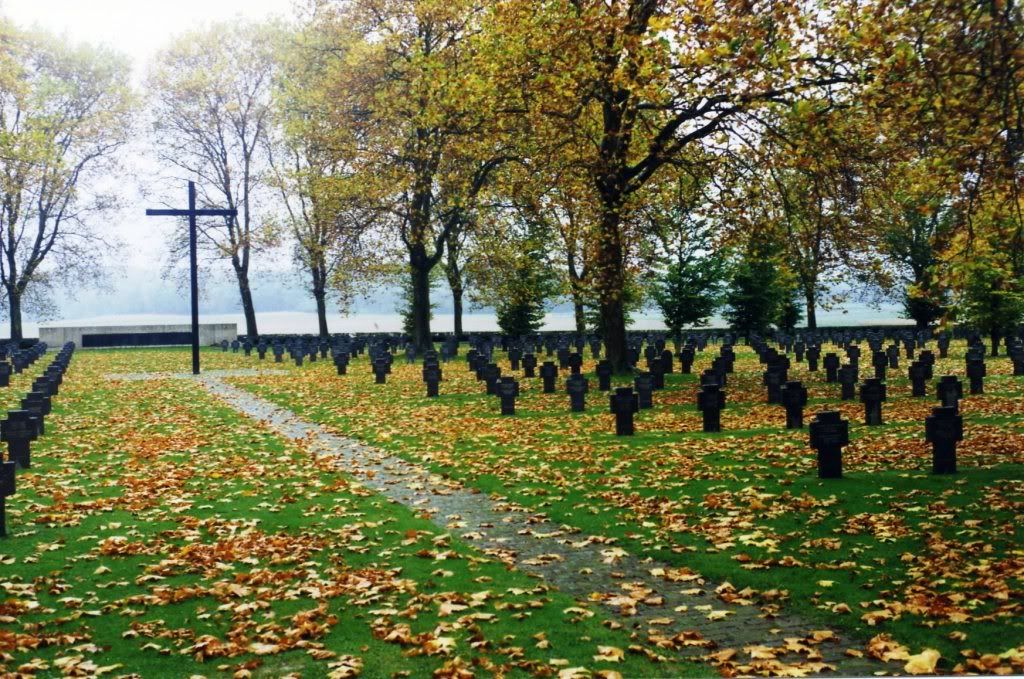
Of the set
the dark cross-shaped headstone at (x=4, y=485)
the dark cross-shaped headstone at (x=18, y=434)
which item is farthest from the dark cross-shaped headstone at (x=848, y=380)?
the dark cross-shaped headstone at (x=4, y=485)

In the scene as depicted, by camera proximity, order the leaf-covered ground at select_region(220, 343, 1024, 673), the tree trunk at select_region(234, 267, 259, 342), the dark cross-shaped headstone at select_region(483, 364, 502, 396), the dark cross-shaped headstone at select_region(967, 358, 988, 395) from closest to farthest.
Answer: the leaf-covered ground at select_region(220, 343, 1024, 673) < the dark cross-shaped headstone at select_region(967, 358, 988, 395) < the dark cross-shaped headstone at select_region(483, 364, 502, 396) < the tree trunk at select_region(234, 267, 259, 342)

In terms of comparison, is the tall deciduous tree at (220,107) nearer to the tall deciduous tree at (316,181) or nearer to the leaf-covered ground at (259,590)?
the tall deciduous tree at (316,181)

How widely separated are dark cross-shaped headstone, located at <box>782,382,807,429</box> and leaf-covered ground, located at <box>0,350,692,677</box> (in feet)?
25.6

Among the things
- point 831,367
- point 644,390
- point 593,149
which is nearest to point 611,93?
point 593,149

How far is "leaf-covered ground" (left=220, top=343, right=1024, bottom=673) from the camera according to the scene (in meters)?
6.59

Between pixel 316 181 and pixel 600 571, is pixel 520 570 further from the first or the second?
pixel 316 181

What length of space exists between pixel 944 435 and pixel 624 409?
19.1 feet

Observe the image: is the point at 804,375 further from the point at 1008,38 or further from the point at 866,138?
the point at 1008,38

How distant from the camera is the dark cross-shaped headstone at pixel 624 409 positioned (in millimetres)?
15828

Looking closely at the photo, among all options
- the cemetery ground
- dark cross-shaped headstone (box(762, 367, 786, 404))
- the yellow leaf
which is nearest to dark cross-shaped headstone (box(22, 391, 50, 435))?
the cemetery ground

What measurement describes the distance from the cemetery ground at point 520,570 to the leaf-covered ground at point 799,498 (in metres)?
0.04

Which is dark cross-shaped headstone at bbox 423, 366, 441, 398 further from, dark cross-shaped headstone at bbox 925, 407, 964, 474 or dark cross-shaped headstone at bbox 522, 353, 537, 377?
dark cross-shaped headstone at bbox 925, 407, 964, 474

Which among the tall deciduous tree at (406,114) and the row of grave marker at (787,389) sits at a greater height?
the tall deciduous tree at (406,114)

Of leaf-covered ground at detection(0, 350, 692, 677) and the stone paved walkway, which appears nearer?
leaf-covered ground at detection(0, 350, 692, 677)
